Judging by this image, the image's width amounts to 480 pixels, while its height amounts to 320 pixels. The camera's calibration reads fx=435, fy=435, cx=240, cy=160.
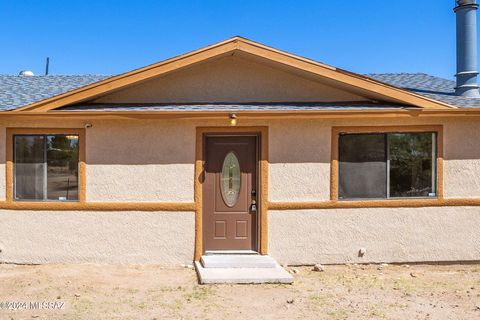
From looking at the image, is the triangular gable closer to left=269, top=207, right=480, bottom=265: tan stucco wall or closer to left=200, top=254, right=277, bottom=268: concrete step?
left=269, top=207, right=480, bottom=265: tan stucco wall

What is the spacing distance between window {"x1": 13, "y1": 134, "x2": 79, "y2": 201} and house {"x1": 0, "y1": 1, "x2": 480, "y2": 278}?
0.02m

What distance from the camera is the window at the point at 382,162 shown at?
27.2 feet

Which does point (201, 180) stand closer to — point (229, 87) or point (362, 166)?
point (229, 87)

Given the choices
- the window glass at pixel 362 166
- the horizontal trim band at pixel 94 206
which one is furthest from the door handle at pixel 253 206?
the window glass at pixel 362 166

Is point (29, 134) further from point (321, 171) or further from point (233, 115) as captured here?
point (321, 171)

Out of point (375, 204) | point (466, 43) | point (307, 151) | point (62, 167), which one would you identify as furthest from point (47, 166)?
point (466, 43)

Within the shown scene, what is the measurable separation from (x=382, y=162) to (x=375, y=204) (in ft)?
2.67

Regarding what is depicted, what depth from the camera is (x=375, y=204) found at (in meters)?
8.30

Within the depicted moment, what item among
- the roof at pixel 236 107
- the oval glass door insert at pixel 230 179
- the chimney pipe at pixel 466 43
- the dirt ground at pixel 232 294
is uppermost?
the chimney pipe at pixel 466 43

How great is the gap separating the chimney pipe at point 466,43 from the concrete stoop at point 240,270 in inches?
235

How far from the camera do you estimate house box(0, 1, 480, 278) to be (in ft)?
26.7

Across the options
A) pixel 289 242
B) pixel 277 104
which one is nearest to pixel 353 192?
pixel 289 242

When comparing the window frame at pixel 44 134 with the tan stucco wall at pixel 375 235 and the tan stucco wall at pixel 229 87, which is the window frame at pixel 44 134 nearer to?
the tan stucco wall at pixel 229 87

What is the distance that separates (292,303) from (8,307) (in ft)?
12.7
